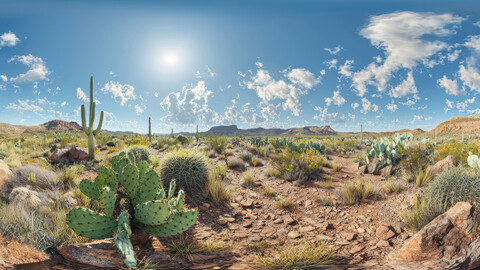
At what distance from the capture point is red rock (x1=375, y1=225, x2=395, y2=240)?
16.2ft

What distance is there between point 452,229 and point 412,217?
1071 millimetres

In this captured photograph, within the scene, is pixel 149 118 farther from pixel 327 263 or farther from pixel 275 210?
pixel 327 263

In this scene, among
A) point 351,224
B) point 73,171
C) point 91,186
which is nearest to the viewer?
point 91,186

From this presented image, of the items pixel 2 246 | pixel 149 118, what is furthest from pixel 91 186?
pixel 149 118

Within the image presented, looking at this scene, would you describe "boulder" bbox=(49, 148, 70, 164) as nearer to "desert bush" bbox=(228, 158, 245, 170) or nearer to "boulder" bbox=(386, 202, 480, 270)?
"desert bush" bbox=(228, 158, 245, 170)

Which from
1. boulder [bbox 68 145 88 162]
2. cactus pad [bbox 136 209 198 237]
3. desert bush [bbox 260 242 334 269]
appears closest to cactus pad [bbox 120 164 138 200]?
cactus pad [bbox 136 209 198 237]

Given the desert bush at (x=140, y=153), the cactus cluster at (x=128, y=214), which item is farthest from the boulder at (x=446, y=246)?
the desert bush at (x=140, y=153)

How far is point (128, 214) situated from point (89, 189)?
133 cm

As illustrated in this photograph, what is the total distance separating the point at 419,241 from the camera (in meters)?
4.09

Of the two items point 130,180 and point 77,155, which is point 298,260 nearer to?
point 130,180

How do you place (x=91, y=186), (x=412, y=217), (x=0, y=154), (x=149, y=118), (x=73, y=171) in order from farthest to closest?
(x=149, y=118)
(x=0, y=154)
(x=73, y=171)
(x=412, y=217)
(x=91, y=186)

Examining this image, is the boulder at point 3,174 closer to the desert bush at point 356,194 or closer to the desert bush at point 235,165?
the desert bush at point 235,165

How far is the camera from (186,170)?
7.86 meters

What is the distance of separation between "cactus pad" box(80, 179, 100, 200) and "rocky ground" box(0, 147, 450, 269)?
1296 millimetres
